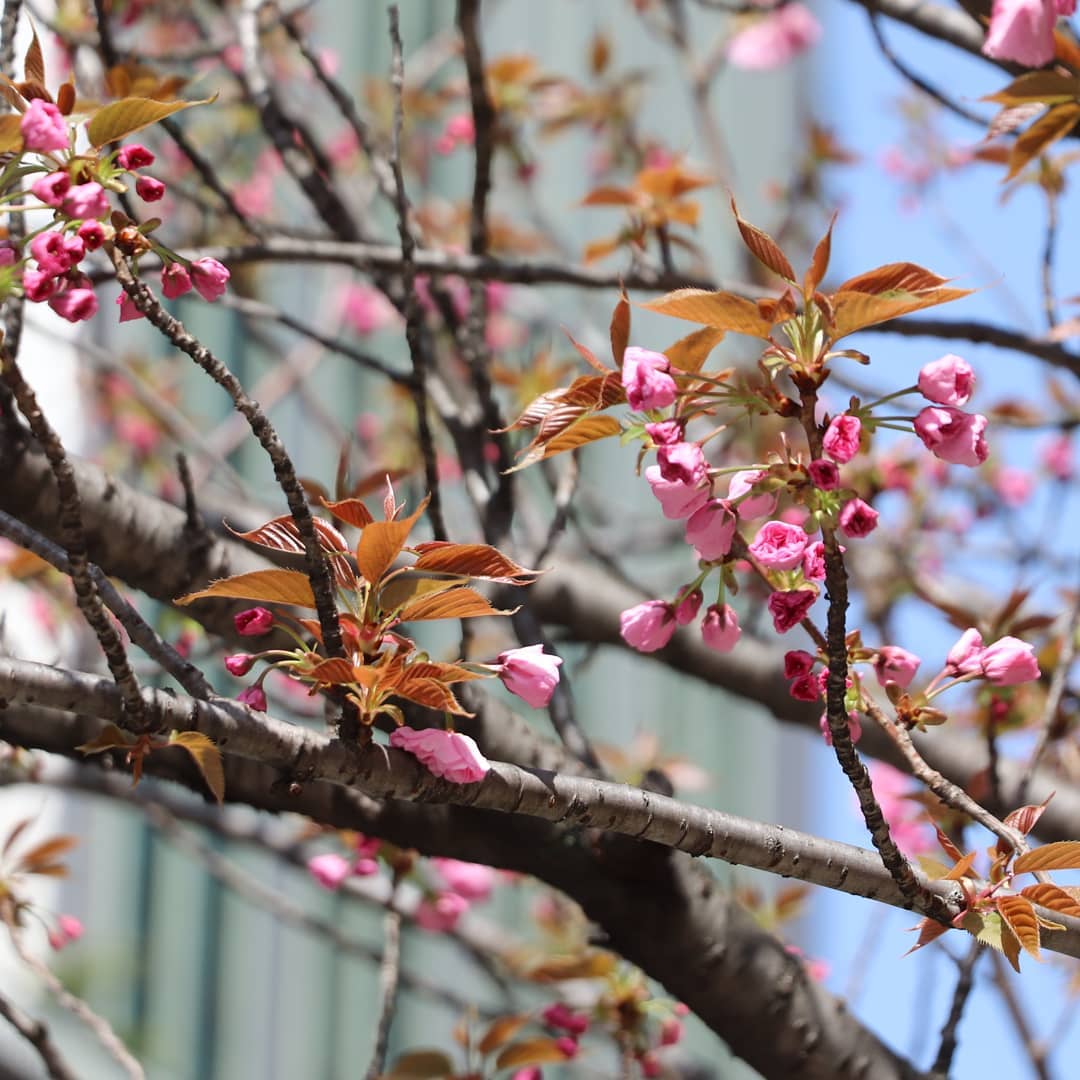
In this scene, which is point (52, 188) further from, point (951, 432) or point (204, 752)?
point (951, 432)

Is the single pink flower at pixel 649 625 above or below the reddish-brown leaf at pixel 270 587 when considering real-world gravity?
below

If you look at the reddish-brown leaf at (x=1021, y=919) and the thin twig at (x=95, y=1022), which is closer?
the reddish-brown leaf at (x=1021, y=919)

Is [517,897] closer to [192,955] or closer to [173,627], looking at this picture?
[192,955]

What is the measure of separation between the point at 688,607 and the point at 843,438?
269 millimetres

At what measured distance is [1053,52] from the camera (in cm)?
108

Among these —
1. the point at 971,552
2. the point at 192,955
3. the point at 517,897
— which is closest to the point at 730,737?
the point at 517,897

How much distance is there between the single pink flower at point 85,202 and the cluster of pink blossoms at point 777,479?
34 cm

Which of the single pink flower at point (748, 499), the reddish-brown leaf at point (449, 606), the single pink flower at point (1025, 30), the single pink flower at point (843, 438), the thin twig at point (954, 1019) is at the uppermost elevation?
the single pink flower at point (1025, 30)

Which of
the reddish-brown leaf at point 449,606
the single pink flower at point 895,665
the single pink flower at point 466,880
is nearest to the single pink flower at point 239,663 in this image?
the reddish-brown leaf at point 449,606

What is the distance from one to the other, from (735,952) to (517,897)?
13.8 feet

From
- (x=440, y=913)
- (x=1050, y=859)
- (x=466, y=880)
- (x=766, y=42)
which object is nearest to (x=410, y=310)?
(x=1050, y=859)

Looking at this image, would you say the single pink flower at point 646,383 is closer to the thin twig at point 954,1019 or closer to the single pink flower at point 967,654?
the single pink flower at point 967,654

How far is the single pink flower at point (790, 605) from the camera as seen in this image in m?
0.87

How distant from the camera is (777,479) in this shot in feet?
2.78
